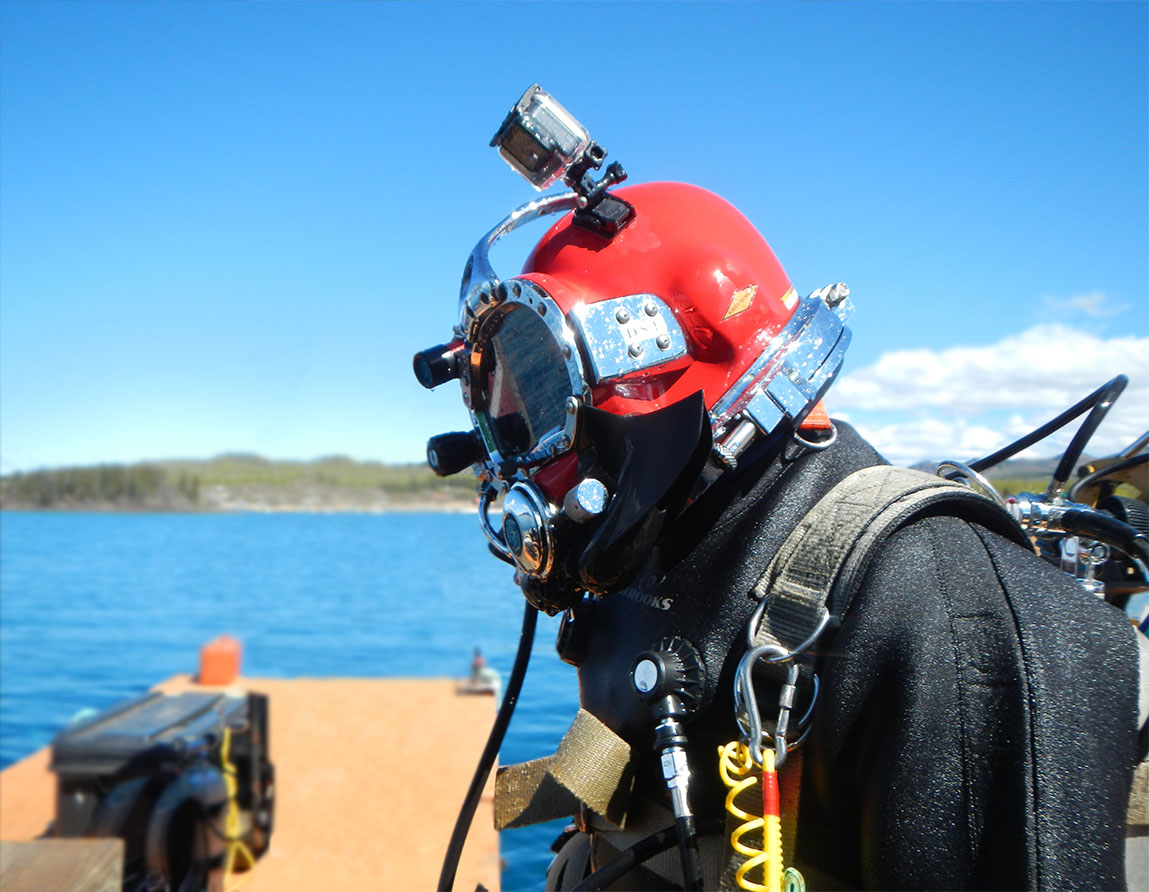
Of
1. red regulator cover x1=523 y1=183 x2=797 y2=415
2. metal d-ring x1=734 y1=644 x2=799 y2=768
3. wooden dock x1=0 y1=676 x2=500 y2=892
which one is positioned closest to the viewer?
metal d-ring x1=734 y1=644 x2=799 y2=768

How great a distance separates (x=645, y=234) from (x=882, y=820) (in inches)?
33.3

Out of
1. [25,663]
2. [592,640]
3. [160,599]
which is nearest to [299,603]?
[160,599]

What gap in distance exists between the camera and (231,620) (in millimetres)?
2916

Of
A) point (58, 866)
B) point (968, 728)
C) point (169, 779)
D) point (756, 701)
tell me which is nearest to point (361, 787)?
point (169, 779)

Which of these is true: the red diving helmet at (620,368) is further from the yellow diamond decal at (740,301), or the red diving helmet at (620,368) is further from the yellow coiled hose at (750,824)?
the yellow coiled hose at (750,824)

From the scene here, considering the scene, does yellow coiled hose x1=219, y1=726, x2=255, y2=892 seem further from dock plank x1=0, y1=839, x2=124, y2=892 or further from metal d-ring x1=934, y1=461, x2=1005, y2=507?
metal d-ring x1=934, y1=461, x2=1005, y2=507

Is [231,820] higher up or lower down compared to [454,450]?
lower down

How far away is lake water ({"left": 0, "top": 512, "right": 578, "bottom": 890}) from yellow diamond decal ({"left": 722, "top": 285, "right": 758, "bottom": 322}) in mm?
731

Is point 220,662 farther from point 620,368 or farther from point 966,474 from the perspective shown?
point 966,474

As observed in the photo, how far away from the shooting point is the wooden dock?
95.8 inches

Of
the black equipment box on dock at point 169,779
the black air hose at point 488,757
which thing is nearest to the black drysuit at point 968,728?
the black air hose at point 488,757

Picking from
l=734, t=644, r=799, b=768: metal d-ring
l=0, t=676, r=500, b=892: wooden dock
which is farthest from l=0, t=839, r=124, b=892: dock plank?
l=734, t=644, r=799, b=768: metal d-ring

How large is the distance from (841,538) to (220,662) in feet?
7.46

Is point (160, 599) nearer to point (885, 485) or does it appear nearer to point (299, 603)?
point (299, 603)
